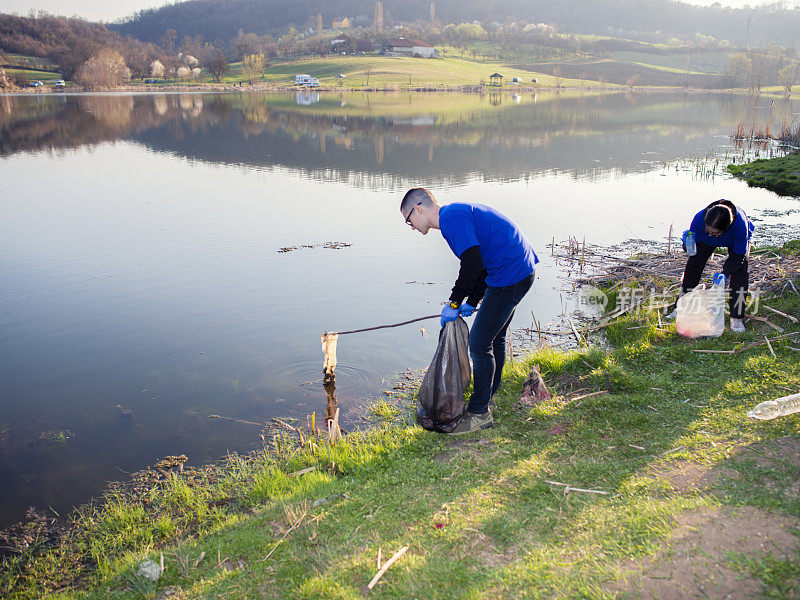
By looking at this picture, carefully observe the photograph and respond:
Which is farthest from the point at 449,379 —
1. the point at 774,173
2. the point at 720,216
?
the point at 774,173

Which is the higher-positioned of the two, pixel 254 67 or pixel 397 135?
pixel 254 67

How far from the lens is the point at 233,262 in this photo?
39.8 ft

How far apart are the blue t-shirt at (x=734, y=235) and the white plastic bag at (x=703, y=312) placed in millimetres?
502

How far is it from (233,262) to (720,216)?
9.47 meters

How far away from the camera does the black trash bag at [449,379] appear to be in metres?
5.20

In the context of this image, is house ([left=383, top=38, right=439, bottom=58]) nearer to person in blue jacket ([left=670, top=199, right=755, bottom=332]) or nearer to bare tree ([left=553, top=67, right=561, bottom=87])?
bare tree ([left=553, top=67, right=561, bottom=87])

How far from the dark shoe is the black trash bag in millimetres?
49

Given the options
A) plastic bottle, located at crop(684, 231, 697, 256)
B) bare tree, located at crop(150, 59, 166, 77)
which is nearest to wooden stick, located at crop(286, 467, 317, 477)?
plastic bottle, located at crop(684, 231, 697, 256)

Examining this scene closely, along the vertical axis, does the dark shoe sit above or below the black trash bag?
below

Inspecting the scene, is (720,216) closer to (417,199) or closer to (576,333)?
(576,333)

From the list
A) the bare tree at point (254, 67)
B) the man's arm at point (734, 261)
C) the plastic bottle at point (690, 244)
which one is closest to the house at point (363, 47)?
the bare tree at point (254, 67)

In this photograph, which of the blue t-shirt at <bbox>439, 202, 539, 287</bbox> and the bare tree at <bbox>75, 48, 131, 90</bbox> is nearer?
the blue t-shirt at <bbox>439, 202, 539, 287</bbox>

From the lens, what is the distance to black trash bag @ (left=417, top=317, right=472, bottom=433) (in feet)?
17.1

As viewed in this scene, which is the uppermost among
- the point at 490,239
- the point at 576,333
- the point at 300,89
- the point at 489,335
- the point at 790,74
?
the point at 790,74
